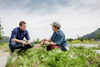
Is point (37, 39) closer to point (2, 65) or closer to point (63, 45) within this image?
point (63, 45)

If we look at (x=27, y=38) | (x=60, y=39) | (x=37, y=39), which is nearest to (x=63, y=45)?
(x=60, y=39)

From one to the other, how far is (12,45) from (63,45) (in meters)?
1.90

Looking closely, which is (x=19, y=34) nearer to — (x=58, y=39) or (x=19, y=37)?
(x=19, y=37)

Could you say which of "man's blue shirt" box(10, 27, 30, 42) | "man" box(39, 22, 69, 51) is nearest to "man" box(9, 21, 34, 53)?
"man's blue shirt" box(10, 27, 30, 42)

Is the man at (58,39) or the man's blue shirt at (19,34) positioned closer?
the man at (58,39)

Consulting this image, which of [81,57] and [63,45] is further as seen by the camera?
[63,45]

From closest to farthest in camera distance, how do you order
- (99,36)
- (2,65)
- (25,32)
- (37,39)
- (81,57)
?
(81,57) → (2,65) → (25,32) → (37,39) → (99,36)

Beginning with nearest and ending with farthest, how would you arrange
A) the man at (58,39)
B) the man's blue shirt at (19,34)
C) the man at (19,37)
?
the man at (58,39) → the man at (19,37) → the man's blue shirt at (19,34)

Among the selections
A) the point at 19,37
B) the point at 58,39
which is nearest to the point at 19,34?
Answer: the point at 19,37

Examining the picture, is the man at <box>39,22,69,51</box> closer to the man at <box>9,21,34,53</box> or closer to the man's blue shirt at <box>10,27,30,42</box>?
the man at <box>9,21,34,53</box>

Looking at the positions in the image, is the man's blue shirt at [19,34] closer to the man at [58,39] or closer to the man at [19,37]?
the man at [19,37]

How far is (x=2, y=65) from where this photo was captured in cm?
254

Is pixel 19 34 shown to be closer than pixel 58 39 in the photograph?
No

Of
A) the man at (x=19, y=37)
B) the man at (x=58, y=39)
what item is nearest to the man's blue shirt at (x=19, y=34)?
the man at (x=19, y=37)
